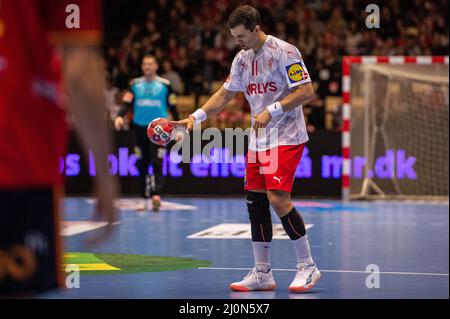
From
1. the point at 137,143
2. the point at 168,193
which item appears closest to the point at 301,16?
the point at 168,193

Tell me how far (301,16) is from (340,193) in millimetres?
5987

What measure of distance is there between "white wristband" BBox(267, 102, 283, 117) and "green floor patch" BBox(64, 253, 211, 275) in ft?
7.71

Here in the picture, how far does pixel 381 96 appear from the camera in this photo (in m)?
18.9

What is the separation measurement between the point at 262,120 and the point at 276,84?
629mm

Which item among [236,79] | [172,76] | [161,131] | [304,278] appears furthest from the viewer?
[172,76]

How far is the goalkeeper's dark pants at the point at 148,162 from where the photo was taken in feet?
51.0

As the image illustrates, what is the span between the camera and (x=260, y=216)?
8.12m

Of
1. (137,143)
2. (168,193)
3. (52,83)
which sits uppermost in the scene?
(52,83)

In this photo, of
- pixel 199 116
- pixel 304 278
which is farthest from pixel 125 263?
pixel 304 278

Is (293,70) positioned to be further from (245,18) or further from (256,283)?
(256,283)

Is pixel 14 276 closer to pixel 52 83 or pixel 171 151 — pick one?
pixel 52 83

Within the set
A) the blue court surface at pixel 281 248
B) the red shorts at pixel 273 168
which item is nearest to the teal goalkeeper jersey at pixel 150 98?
the blue court surface at pixel 281 248

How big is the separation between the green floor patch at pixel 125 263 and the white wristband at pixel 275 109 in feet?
7.71

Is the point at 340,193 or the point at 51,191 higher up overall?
the point at 51,191
